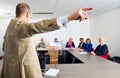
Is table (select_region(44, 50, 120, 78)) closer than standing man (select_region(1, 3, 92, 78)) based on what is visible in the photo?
No

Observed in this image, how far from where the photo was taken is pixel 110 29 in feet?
28.6

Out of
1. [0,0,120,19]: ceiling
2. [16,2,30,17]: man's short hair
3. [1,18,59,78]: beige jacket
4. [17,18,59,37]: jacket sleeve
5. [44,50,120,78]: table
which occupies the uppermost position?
[0,0,120,19]: ceiling

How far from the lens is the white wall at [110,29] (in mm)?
8039

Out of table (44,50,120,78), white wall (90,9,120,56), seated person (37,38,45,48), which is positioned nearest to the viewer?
table (44,50,120,78)

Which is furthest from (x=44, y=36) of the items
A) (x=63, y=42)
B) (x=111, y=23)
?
(x=111, y=23)

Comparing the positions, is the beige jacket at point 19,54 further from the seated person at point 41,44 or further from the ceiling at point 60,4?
the seated person at point 41,44

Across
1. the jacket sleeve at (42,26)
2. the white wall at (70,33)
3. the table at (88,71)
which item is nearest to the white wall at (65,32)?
the white wall at (70,33)

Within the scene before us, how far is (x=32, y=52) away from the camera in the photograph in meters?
1.32

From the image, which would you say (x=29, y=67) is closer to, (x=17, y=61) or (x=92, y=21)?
(x=17, y=61)

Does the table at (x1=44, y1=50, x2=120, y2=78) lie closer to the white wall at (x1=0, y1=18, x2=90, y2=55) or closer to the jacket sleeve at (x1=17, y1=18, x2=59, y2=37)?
the jacket sleeve at (x1=17, y1=18, x2=59, y2=37)

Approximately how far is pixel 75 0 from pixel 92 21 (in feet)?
18.9

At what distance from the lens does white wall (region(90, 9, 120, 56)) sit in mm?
8039

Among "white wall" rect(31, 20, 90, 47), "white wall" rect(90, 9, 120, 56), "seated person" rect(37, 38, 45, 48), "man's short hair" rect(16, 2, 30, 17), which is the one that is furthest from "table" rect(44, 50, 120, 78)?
"white wall" rect(31, 20, 90, 47)

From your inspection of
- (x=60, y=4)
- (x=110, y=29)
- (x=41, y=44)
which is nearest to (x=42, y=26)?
(x=60, y=4)
